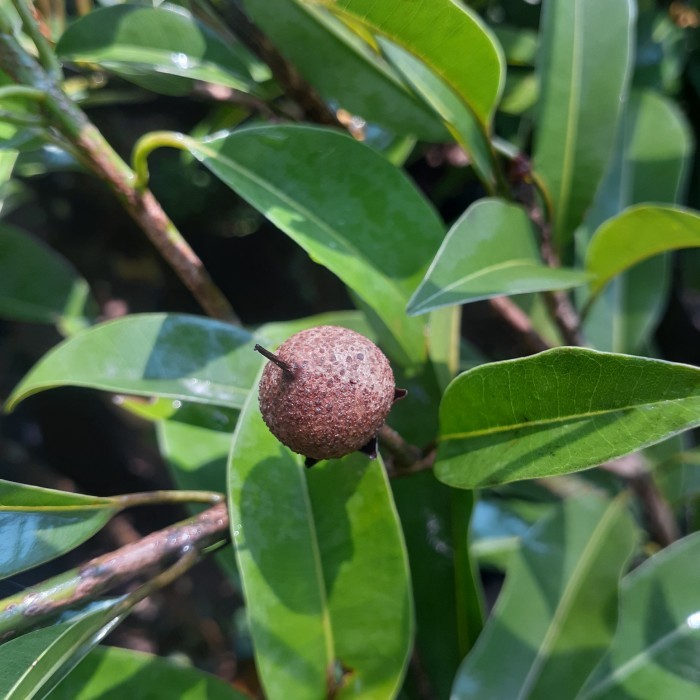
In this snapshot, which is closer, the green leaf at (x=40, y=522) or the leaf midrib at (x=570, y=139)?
the green leaf at (x=40, y=522)

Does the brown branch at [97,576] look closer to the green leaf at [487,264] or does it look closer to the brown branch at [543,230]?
the green leaf at [487,264]

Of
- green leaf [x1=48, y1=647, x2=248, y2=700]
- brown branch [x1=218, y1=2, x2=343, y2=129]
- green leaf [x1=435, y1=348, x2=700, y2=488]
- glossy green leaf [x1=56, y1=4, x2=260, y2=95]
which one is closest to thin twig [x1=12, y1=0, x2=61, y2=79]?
glossy green leaf [x1=56, y1=4, x2=260, y2=95]

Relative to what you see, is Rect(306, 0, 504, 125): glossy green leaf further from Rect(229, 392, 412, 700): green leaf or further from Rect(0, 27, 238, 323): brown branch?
Rect(229, 392, 412, 700): green leaf

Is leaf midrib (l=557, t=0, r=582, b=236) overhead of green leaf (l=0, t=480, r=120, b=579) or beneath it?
overhead

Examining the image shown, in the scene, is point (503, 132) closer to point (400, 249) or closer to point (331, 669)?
point (400, 249)

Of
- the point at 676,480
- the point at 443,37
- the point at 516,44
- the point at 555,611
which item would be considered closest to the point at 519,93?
the point at 516,44

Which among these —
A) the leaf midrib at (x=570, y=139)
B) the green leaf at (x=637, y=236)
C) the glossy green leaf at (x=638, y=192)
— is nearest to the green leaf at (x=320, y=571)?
the green leaf at (x=637, y=236)
